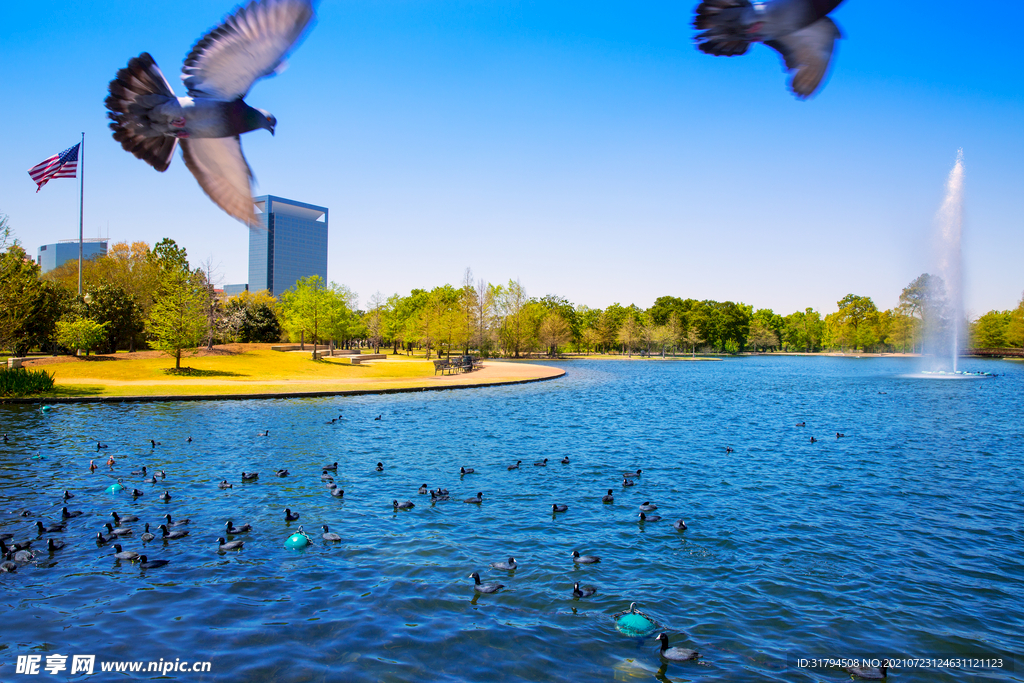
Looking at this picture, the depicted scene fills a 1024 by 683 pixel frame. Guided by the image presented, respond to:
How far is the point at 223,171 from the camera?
240cm

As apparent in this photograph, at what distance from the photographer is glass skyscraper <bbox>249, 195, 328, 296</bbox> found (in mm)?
2516

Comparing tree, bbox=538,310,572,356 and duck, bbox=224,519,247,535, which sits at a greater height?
tree, bbox=538,310,572,356

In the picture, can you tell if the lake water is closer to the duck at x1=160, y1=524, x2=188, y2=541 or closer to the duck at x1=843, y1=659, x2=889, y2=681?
the duck at x1=843, y1=659, x2=889, y2=681

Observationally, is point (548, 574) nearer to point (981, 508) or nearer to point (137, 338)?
point (981, 508)

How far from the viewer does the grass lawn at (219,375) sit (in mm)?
36906

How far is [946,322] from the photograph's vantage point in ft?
344

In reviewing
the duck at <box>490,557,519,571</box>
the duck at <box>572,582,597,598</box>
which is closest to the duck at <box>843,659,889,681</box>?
the duck at <box>572,582,597,598</box>

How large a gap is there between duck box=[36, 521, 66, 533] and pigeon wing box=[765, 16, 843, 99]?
645 inches

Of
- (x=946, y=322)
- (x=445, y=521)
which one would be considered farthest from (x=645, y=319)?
(x=445, y=521)

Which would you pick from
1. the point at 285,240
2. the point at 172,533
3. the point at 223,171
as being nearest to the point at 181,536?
the point at 172,533

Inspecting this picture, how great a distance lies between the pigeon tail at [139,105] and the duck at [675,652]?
29.8 feet

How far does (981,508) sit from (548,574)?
13.6m

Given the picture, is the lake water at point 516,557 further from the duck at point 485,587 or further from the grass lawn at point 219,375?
the grass lawn at point 219,375

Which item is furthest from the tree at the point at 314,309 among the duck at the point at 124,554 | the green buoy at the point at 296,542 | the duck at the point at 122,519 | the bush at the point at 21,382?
the green buoy at the point at 296,542
